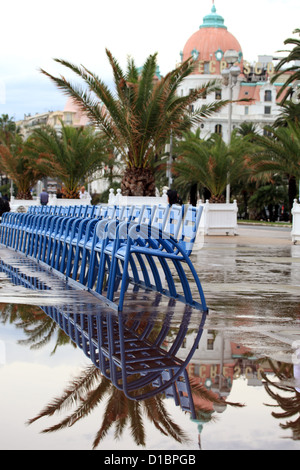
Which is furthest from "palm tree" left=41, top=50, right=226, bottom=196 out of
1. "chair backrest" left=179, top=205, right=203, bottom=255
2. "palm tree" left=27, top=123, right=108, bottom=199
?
"chair backrest" left=179, top=205, right=203, bottom=255

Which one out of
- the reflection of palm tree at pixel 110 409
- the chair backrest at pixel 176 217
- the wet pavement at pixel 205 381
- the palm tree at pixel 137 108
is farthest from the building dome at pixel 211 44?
the reflection of palm tree at pixel 110 409

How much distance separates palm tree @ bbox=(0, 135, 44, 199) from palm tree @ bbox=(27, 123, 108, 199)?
19.9 feet

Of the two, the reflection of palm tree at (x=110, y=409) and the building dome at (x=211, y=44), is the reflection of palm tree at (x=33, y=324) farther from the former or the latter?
the building dome at (x=211, y=44)

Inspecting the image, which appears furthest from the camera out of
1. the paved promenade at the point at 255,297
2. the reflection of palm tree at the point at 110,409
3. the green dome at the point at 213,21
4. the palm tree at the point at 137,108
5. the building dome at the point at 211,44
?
the green dome at the point at 213,21

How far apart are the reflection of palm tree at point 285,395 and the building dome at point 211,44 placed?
110892mm

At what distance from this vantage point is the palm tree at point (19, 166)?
39062 mm

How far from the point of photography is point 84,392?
4586 millimetres

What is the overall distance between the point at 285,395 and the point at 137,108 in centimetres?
1884

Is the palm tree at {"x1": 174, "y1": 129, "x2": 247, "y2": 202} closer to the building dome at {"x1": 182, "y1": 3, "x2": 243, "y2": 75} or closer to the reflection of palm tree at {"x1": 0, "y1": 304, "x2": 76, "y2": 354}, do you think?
the reflection of palm tree at {"x1": 0, "y1": 304, "x2": 76, "y2": 354}

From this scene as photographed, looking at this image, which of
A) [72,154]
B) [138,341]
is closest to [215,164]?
[72,154]

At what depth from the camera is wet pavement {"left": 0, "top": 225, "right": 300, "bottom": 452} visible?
12.3ft

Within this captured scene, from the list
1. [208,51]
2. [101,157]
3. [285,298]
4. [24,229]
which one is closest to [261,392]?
[285,298]

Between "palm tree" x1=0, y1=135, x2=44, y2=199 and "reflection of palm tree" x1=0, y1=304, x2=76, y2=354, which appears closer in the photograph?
"reflection of palm tree" x1=0, y1=304, x2=76, y2=354
